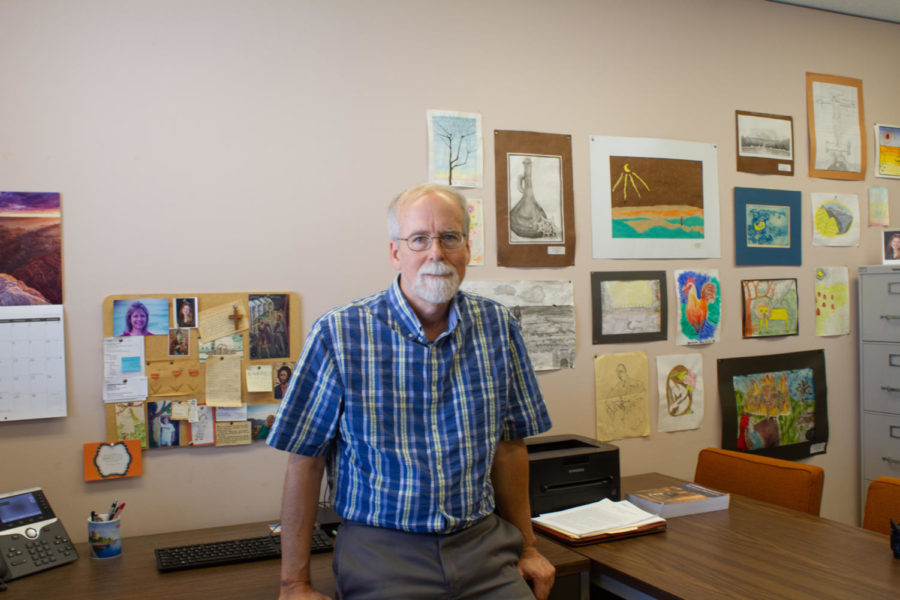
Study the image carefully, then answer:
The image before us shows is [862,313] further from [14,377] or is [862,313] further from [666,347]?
[14,377]

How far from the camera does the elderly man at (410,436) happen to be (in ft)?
4.95

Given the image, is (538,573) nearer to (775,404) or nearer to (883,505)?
(883,505)

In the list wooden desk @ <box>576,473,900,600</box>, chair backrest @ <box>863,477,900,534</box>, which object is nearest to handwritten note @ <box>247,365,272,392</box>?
wooden desk @ <box>576,473,900,600</box>

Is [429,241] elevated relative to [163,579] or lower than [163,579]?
elevated

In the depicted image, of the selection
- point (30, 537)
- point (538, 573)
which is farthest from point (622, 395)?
point (30, 537)

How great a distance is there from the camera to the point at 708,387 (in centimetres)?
296

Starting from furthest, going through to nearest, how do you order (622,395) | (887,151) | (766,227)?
(887,151) < (766,227) < (622,395)

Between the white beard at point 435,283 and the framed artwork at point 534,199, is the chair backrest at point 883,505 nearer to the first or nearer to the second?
the framed artwork at point 534,199

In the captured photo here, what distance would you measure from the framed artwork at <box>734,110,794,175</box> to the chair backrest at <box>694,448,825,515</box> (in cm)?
130

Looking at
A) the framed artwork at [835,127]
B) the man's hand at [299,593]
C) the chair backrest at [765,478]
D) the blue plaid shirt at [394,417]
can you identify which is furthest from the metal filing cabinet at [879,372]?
the man's hand at [299,593]

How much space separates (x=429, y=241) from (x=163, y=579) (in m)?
1.05

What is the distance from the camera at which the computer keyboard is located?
1771 mm

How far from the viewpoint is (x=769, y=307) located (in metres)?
3.09

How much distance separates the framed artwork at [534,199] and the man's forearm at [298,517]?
1.22m
